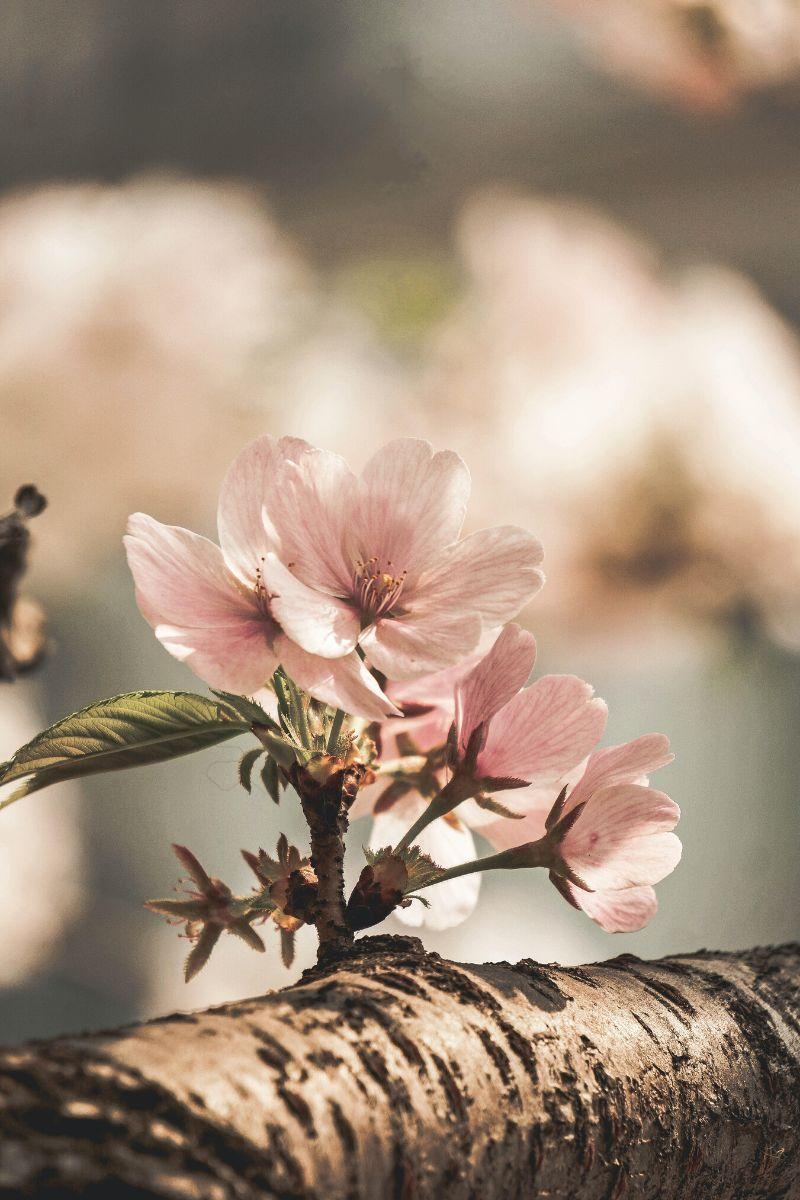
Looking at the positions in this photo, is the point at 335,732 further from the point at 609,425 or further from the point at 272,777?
the point at 609,425

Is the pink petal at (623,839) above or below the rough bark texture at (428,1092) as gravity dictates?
above

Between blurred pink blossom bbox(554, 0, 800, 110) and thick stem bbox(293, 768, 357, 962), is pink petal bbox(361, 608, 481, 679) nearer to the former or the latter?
thick stem bbox(293, 768, 357, 962)

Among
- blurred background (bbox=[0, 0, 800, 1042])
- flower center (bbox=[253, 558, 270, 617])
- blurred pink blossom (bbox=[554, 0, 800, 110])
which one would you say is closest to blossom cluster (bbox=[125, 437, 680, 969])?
flower center (bbox=[253, 558, 270, 617])

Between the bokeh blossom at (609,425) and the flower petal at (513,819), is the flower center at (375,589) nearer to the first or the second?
the flower petal at (513,819)

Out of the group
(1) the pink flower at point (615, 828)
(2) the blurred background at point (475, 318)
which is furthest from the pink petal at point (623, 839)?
(2) the blurred background at point (475, 318)

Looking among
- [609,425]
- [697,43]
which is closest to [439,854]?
[609,425]

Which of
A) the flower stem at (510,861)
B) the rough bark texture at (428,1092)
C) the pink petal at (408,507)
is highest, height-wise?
the pink petal at (408,507)

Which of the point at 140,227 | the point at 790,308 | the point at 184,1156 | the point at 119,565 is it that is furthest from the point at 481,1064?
the point at 790,308
